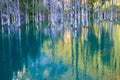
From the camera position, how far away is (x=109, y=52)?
40500 millimetres

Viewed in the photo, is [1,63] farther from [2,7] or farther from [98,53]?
[2,7]

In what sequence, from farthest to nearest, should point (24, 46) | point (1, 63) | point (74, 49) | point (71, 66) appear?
point (24, 46)
point (74, 49)
point (1, 63)
point (71, 66)

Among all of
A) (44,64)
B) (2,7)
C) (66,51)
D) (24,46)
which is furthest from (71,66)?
(2,7)

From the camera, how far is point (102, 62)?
1378 inches

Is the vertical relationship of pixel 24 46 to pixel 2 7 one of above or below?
below

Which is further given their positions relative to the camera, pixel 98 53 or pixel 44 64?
pixel 98 53

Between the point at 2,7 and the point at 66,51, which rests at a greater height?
the point at 2,7

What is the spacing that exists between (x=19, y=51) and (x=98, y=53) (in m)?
11.0

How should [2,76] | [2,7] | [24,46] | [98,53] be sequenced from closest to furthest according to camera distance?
[2,76] < [98,53] < [24,46] < [2,7]

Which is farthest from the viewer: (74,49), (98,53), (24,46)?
(24,46)

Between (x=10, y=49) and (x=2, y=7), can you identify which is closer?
(x=10, y=49)

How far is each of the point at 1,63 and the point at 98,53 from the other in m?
11.9

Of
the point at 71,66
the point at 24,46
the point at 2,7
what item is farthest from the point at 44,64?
the point at 2,7

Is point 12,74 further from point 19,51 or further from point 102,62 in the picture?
point 19,51
